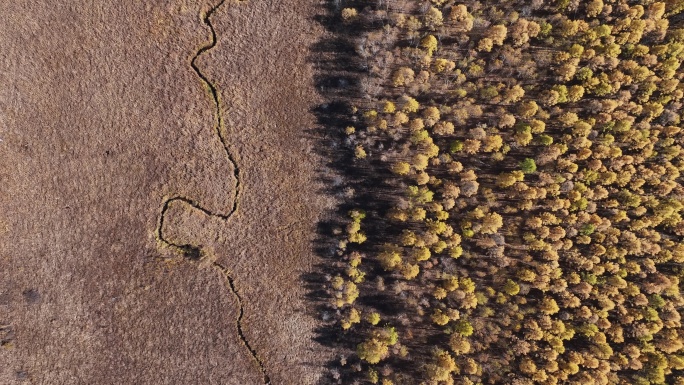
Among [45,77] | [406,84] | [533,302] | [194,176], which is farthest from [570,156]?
[45,77]

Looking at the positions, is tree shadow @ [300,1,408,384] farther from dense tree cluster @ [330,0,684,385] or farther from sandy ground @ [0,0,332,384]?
sandy ground @ [0,0,332,384]

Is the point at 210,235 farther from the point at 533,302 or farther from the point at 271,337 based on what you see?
the point at 533,302

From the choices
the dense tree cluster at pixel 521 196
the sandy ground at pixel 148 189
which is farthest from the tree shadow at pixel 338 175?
the sandy ground at pixel 148 189

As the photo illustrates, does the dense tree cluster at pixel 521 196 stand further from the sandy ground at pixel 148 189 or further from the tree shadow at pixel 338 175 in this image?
the sandy ground at pixel 148 189

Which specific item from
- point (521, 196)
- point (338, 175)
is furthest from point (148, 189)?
point (521, 196)

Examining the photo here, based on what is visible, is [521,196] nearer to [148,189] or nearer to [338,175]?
[338,175]

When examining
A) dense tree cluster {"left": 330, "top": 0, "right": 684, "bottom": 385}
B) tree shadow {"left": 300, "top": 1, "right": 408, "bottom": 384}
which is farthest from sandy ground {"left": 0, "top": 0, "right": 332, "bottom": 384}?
dense tree cluster {"left": 330, "top": 0, "right": 684, "bottom": 385}
